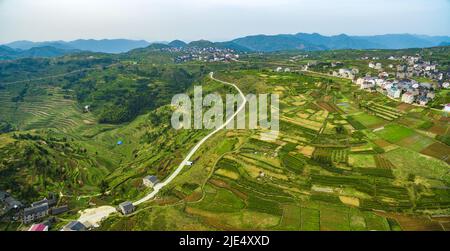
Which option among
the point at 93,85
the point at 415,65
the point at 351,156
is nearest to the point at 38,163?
the point at 351,156

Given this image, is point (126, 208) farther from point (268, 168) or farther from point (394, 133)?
point (394, 133)

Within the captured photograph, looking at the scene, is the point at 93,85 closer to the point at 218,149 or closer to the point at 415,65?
the point at 218,149

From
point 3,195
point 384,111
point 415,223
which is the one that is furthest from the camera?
point 384,111

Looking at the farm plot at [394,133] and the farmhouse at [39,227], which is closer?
the farmhouse at [39,227]

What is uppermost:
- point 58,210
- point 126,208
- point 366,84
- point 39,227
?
point 366,84

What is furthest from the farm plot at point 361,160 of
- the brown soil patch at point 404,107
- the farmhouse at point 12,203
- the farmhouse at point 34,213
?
the farmhouse at point 12,203

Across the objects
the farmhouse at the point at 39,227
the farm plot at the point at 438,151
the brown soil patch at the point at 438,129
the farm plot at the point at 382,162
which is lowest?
the farmhouse at the point at 39,227

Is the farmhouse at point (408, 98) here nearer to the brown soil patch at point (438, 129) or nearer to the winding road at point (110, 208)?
the brown soil patch at point (438, 129)

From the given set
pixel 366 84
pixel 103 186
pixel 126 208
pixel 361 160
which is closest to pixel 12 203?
pixel 103 186

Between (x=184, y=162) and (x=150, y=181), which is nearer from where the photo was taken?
(x=150, y=181)
